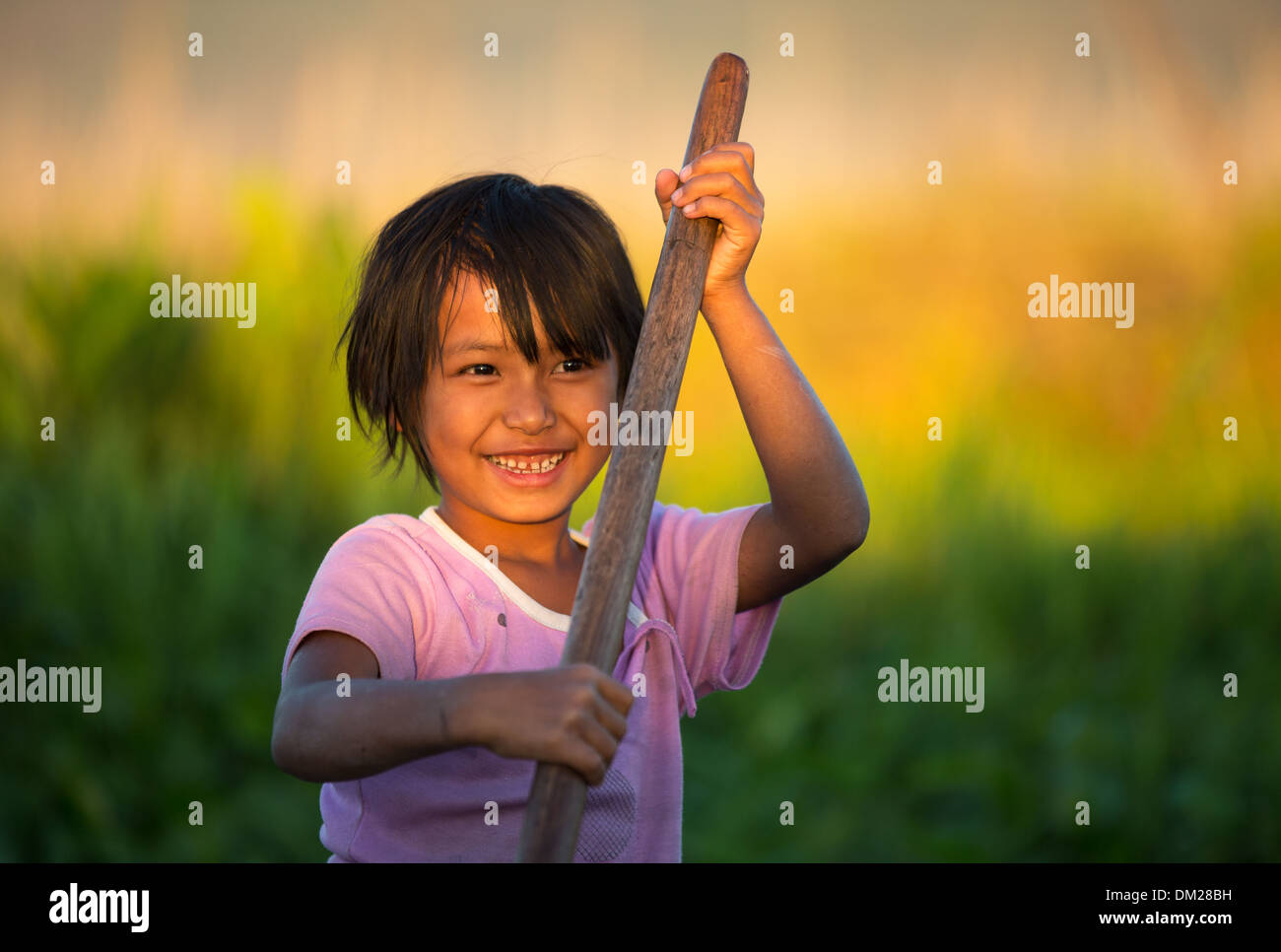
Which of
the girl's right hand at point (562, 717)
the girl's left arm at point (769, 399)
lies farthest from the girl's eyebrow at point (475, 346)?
the girl's right hand at point (562, 717)

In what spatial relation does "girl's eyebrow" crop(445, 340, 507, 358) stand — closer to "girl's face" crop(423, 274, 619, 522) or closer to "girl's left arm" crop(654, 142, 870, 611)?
"girl's face" crop(423, 274, 619, 522)

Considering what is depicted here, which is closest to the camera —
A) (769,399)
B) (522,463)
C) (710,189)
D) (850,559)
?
(710,189)

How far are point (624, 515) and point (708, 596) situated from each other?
478mm

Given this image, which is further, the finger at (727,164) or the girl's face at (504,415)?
the girl's face at (504,415)

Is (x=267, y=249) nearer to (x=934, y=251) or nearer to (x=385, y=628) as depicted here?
(x=934, y=251)

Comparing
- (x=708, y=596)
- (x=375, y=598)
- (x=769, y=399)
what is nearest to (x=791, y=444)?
(x=769, y=399)

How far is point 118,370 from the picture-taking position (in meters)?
3.80

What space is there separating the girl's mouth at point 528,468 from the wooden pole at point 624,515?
0.34m

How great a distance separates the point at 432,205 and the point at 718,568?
0.57 metres

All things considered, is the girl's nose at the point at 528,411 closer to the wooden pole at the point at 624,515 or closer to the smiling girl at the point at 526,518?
the smiling girl at the point at 526,518

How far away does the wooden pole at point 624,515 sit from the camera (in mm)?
1019

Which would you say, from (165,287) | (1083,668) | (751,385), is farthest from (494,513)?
(165,287)

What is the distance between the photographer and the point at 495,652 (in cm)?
144

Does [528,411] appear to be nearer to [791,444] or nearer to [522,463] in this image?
[522,463]
